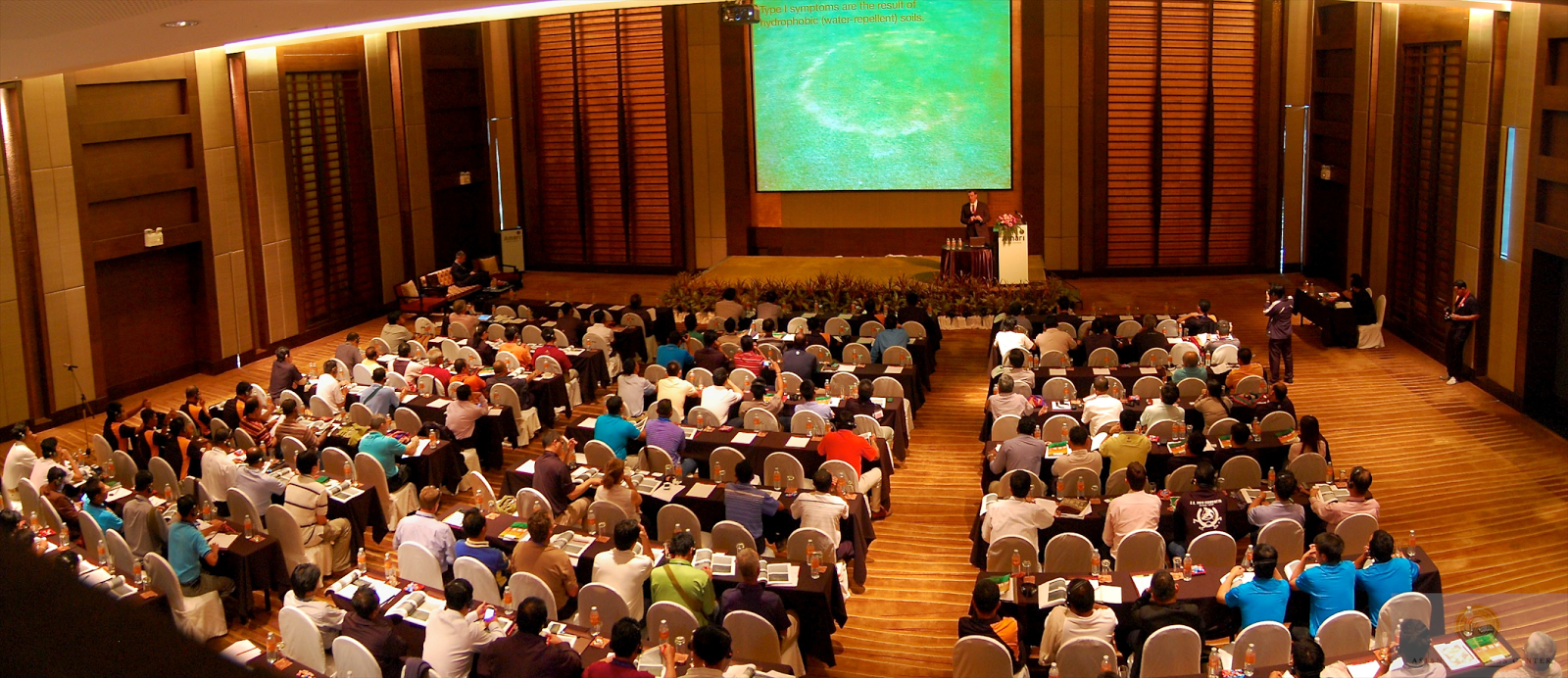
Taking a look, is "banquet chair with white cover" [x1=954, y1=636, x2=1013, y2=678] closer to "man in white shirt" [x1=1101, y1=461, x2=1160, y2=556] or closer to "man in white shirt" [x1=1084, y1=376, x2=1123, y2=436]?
"man in white shirt" [x1=1101, y1=461, x2=1160, y2=556]

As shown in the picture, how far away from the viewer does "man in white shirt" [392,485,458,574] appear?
8555mm

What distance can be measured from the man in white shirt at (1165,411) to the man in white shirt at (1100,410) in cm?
26

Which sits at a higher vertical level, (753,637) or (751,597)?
(751,597)

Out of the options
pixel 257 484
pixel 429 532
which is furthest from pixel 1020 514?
pixel 257 484

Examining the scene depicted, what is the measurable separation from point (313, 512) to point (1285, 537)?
7.41 metres

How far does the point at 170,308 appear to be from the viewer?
1678 centimetres

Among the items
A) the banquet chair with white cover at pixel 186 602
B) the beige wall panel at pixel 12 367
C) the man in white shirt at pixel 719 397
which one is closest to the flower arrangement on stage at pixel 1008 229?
the man in white shirt at pixel 719 397

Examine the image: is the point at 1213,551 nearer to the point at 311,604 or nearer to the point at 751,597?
the point at 751,597

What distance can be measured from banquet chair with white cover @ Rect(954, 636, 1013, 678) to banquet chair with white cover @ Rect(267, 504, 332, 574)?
16.8 ft

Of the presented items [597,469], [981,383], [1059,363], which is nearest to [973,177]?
[981,383]

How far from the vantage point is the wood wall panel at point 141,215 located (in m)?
15.3

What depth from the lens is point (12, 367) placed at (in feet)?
46.9

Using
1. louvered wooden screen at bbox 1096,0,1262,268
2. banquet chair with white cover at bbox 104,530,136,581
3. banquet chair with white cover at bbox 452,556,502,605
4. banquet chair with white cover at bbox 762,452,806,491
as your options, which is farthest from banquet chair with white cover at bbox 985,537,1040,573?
louvered wooden screen at bbox 1096,0,1262,268

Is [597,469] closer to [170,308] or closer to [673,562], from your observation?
[673,562]
